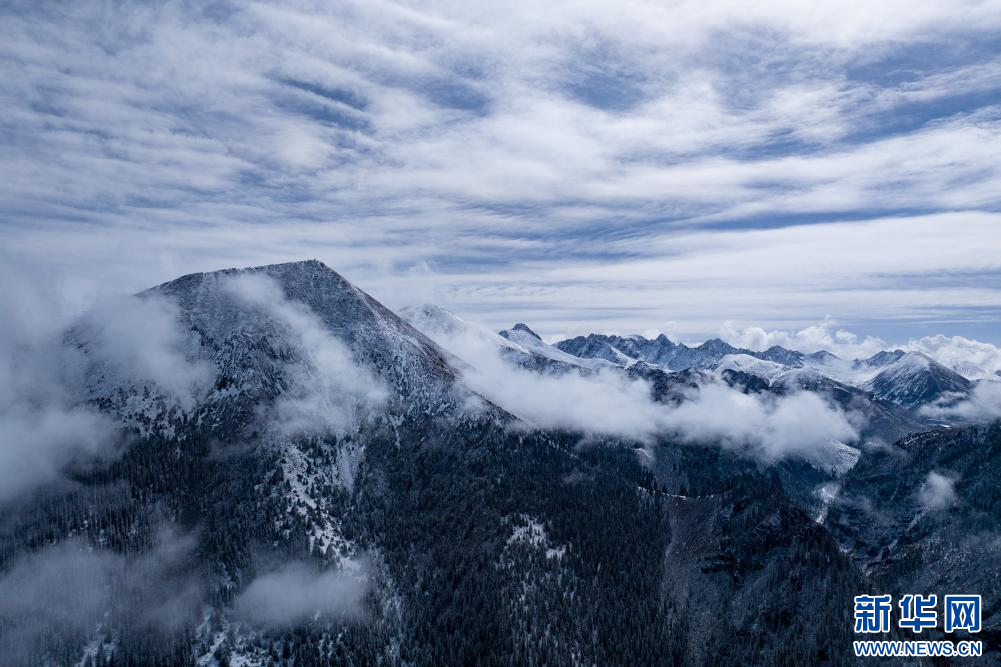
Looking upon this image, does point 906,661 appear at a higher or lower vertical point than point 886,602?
lower

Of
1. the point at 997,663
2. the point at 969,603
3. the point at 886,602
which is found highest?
the point at 886,602

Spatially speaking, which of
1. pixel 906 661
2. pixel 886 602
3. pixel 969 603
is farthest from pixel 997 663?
pixel 886 602

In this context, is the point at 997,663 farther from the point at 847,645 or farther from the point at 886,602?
the point at 886,602

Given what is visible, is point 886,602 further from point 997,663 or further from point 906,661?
point 997,663

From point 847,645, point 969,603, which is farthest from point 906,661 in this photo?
point 969,603

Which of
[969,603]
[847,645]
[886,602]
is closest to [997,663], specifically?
[969,603]

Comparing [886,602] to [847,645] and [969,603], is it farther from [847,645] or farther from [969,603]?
[969,603]

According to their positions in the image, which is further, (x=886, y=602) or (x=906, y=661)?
(x=906, y=661)

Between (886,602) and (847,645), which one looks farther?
(847,645)
